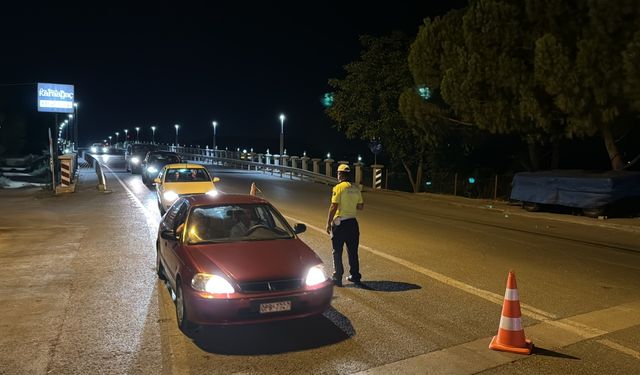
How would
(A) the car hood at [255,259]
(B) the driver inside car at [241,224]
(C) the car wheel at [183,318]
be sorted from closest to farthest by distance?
(A) the car hood at [255,259] → (C) the car wheel at [183,318] → (B) the driver inside car at [241,224]

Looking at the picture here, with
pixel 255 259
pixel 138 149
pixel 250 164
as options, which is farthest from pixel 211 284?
pixel 250 164

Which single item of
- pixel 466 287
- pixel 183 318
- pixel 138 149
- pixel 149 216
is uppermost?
pixel 138 149

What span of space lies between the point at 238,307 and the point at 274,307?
0.37m

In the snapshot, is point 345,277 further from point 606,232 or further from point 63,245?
point 606,232

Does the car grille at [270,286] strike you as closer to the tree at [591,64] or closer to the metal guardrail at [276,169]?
the tree at [591,64]

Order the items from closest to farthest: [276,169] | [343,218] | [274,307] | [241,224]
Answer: [274,307] → [241,224] → [343,218] → [276,169]

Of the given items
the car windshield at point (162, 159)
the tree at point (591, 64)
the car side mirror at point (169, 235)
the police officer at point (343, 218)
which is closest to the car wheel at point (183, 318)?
the car side mirror at point (169, 235)

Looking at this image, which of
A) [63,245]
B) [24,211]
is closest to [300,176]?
[24,211]

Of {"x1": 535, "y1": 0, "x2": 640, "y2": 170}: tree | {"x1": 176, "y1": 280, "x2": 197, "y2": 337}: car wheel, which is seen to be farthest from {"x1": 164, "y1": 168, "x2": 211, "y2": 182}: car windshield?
{"x1": 535, "y1": 0, "x2": 640, "y2": 170}: tree

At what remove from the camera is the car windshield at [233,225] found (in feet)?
22.8

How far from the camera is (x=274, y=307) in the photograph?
5781mm

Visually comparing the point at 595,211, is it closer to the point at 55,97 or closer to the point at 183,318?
the point at 183,318

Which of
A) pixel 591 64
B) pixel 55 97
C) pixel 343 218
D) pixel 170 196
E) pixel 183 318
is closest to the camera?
pixel 183 318

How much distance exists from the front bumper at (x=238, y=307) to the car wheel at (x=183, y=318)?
0.53 ft
